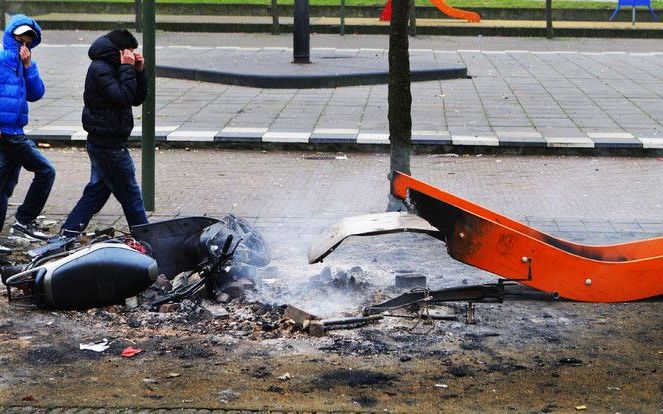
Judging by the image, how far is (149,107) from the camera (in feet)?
31.3

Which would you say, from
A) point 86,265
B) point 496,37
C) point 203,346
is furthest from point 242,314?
point 496,37

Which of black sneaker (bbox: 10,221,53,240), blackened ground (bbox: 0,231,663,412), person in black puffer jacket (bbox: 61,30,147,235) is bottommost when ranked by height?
blackened ground (bbox: 0,231,663,412)

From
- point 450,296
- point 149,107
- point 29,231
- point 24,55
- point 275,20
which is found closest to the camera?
point 450,296

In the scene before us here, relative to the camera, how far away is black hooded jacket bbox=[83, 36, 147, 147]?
26.5 feet

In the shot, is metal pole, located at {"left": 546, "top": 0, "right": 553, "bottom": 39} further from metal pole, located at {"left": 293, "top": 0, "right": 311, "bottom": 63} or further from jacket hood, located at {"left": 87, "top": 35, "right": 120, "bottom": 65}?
jacket hood, located at {"left": 87, "top": 35, "right": 120, "bottom": 65}

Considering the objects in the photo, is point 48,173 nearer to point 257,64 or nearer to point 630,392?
point 630,392

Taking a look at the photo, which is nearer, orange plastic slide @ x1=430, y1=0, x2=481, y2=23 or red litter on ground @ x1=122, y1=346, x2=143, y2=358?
red litter on ground @ x1=122, y1=346, x2=143, y2=358

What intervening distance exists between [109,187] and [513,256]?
3463 mm

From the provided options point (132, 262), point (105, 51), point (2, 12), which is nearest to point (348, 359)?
point (132, 262)

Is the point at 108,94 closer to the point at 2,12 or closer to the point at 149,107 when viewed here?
the point at 149,107

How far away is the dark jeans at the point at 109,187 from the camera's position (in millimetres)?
8297

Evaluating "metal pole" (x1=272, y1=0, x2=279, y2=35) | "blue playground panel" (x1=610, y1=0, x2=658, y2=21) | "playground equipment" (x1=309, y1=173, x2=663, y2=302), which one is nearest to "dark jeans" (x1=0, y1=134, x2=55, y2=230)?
"playground equipment" (x1=309, y1=173, x2=663, y2=302)

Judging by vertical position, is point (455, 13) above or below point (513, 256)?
above

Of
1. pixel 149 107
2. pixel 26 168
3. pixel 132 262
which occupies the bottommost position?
pixel 132 262
